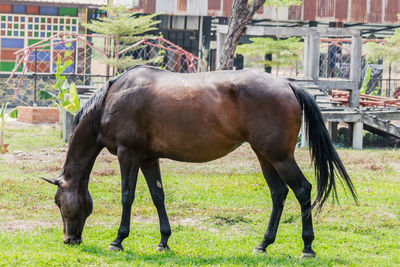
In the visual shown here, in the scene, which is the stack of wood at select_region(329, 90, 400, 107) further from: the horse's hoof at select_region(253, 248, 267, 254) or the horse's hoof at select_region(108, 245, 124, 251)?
the horse's hoof at select_region(108, 245, 124, 251)

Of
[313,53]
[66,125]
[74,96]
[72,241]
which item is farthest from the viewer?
[313,53]

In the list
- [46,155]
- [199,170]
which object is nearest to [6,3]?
[46,155]

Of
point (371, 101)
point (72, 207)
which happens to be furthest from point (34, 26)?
point (72, 207)

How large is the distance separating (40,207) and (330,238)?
14.1 feet

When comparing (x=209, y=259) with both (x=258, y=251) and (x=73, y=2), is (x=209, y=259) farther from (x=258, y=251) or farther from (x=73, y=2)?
(x=73, y=2)

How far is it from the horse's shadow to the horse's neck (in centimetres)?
89

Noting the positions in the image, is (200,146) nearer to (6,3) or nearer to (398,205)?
(398,205)

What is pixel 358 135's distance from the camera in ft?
58.0

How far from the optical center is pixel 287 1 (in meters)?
24.1

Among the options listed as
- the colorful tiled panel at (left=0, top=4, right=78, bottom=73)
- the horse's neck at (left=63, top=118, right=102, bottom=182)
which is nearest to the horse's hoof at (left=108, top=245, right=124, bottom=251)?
the horse's neck at (left=63, top=118, right=102, bottom=182)

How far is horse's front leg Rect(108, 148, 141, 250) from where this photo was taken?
7.21 m

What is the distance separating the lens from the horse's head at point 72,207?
741 centimetres

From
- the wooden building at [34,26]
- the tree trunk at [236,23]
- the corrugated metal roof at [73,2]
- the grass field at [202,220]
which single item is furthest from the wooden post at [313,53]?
the wooden building at [34,26]

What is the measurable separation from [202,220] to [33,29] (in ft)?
66.6
